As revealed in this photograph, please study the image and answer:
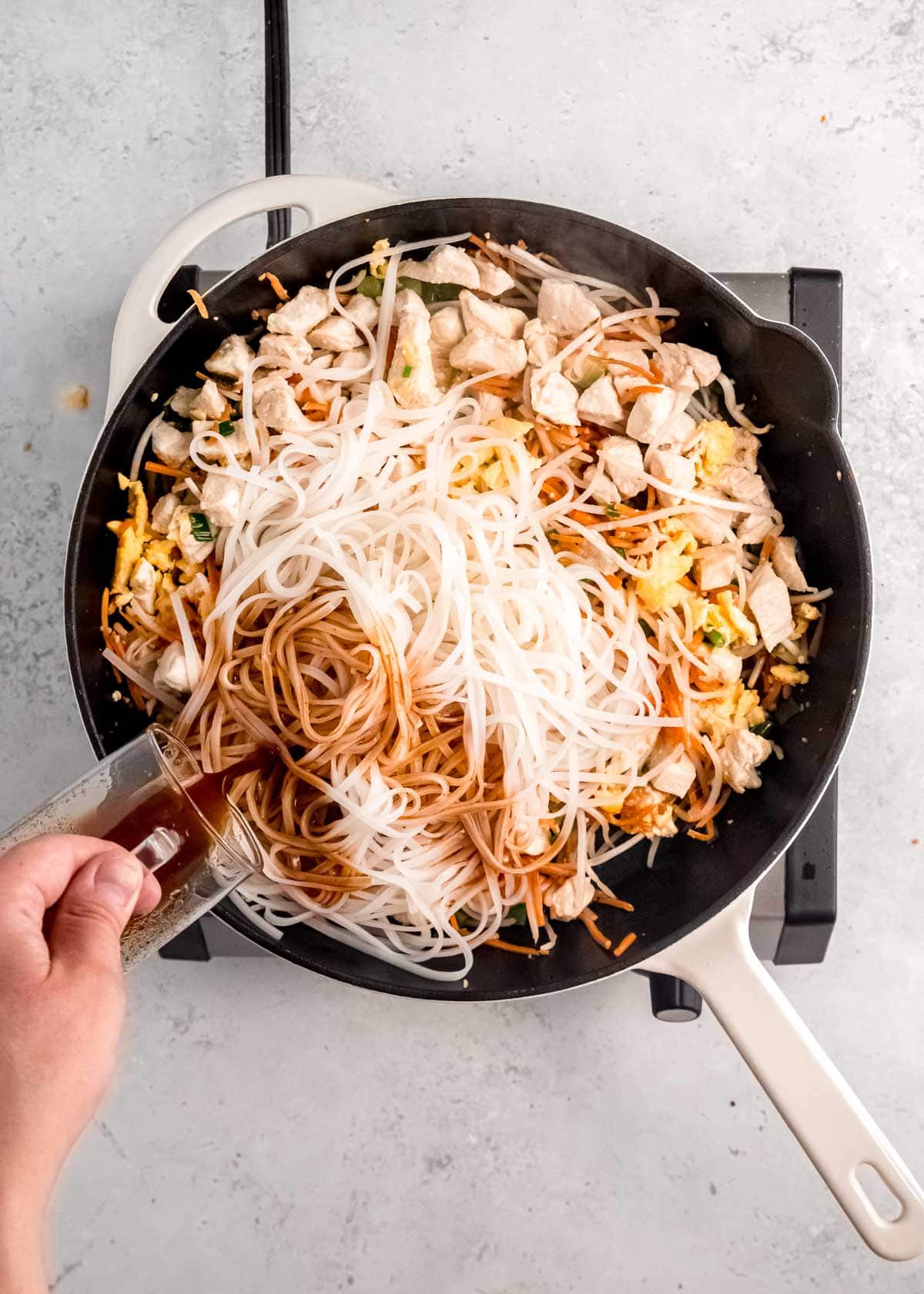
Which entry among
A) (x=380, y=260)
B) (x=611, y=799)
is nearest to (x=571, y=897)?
(x=611, y=799)

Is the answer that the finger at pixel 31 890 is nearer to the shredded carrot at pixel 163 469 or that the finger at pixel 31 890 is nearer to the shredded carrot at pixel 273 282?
the shredded carrot at pixel 163 469

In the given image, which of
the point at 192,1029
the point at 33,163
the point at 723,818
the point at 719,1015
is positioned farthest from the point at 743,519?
the point at 33,163

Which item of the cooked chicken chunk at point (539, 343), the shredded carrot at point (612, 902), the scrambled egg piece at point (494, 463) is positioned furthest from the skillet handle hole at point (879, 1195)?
the cooked chicken chunk at point (539, 343)

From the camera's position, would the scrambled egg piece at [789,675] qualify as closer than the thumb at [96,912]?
No

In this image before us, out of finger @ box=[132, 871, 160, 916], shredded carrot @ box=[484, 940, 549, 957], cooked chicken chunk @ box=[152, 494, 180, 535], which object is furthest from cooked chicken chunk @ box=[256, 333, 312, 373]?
shredded carrot @ box=[484, 940, 549, 957]

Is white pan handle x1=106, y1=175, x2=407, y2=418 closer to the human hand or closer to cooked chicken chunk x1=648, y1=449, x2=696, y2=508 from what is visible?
cooked chicken chunk x1=648, y1=449, x2=696, y2=508

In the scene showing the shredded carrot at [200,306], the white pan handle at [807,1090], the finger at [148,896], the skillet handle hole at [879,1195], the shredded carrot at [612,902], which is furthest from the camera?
the skillet handle hole at [879,1195]

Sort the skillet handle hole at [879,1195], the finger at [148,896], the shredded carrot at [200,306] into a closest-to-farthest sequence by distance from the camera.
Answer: the finger at [148,896]
the shredded carrot at [200,306]
the skillet handle hole at [879,1195]
